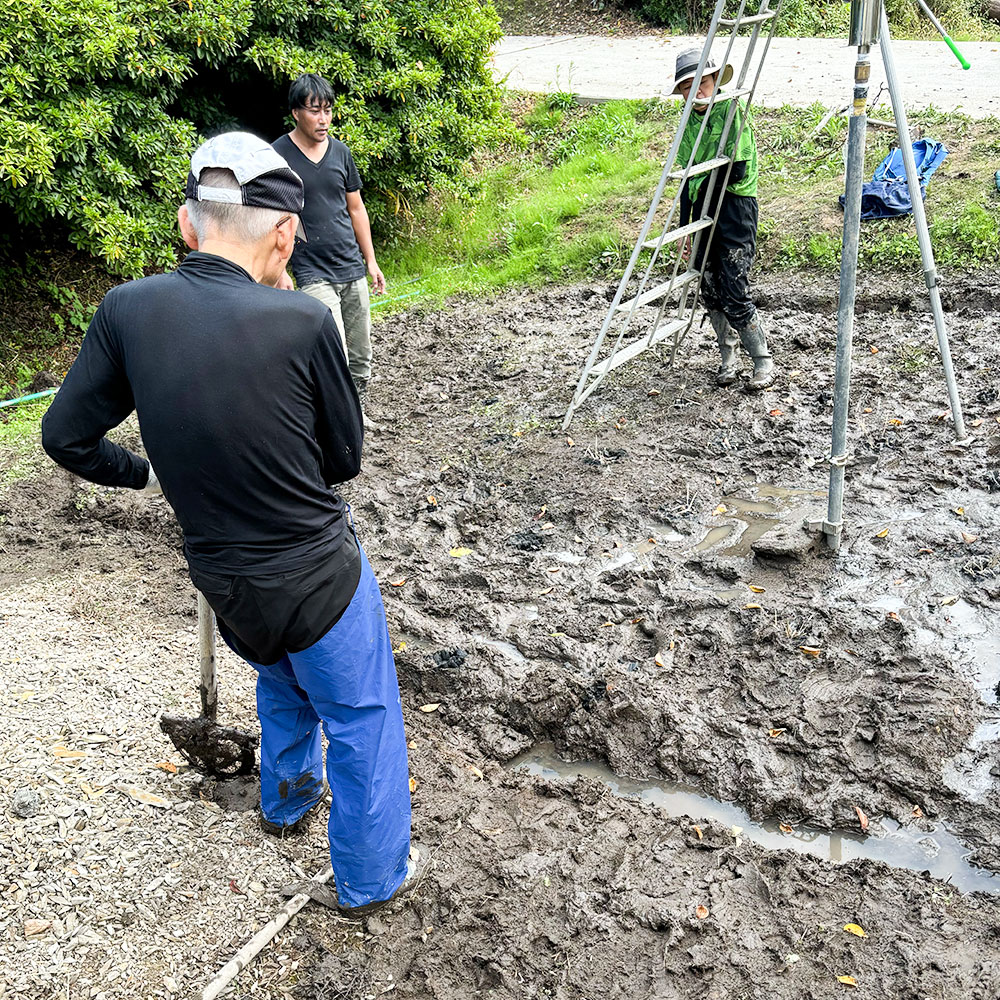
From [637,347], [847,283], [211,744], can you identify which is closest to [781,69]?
[637,347]

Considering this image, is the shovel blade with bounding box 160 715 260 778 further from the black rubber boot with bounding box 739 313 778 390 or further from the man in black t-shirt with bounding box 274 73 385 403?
the black rubber boot with bounding box 739 313 778 390

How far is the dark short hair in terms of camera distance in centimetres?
557

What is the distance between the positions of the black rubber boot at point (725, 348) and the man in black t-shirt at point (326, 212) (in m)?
2.51

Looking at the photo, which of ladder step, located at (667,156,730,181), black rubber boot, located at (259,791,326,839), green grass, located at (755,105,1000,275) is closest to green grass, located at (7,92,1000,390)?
green grass, located at (755,105,1000,275)

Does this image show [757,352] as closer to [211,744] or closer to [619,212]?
[619,212]

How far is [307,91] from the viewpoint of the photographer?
5.56 meters

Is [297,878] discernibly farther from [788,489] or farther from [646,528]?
[788,489]

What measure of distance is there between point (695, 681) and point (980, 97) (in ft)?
30.9

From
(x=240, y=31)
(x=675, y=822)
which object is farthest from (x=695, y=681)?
(x=240, y=31)

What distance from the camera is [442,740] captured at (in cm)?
412

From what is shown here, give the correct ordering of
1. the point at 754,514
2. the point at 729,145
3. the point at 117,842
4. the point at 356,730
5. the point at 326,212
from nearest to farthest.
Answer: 1. the point at 356,730
2. the point at 117,842
3. the point at 754,514
4. the point at 326,212
5. the point at 729,145

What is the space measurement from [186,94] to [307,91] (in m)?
3.57

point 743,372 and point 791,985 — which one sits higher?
point 743,372

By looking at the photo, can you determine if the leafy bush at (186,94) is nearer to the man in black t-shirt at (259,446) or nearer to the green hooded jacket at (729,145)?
the green hooded jacket at (729,145)
